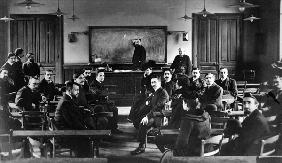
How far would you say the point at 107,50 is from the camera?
11.7 meters

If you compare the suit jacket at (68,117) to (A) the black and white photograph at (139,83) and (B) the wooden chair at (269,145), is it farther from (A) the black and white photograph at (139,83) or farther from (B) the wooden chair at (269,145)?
(B) the wooden chair at (269,145)

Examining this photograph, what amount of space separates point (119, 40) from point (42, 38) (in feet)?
6.71

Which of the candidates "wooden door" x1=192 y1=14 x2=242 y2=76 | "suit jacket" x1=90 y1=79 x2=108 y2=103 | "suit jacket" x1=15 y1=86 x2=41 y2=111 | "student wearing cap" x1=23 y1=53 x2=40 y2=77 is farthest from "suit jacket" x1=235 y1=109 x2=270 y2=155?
"wooden door" x1=192 y1=14 x2=242 y2=76

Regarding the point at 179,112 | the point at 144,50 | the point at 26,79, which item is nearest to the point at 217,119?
the point at 179,112

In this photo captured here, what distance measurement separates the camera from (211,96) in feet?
20.7

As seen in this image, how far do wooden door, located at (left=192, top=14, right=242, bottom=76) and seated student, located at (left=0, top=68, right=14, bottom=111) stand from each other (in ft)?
21.9

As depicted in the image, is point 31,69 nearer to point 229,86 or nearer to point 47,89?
point 47,89

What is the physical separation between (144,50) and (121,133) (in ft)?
15.4

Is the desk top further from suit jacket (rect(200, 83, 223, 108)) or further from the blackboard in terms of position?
the blackboard

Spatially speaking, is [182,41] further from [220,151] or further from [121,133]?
[220,151]

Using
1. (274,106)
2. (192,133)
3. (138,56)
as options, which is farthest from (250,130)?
(138,56)

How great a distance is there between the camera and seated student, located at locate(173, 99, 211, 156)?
420 cm

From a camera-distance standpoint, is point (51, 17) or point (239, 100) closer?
point (239, 100)

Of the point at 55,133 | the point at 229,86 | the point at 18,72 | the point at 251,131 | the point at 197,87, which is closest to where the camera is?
the point at 251,131
